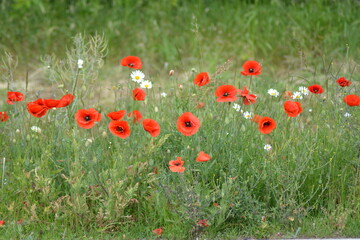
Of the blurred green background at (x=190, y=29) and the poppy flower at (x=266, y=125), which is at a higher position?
the blurred green background at (x=190, y=29)

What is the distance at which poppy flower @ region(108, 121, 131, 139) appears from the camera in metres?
3.08

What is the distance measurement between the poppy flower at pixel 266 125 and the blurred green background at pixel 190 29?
9.39 feet

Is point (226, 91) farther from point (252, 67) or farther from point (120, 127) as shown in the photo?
point (120, 127)

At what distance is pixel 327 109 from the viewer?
12.9 feet

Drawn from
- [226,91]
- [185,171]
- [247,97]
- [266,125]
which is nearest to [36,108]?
[185,171]

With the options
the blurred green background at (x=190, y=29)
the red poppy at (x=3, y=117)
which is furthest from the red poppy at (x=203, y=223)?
the blurred green background at (x=190, y=29)

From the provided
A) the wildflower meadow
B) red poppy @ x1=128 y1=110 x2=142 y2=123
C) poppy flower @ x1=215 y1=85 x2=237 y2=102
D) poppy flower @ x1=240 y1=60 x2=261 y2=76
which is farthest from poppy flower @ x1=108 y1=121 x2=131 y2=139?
poppy flower @ x1=240 y1=60 x2=261 y2=76

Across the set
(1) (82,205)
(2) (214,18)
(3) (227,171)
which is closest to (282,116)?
(3) (227,171)

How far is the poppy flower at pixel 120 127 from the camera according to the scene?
3.08 m

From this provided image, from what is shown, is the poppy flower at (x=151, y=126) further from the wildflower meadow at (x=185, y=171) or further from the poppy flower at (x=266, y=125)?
the poppy flower at (x=266, y=125)

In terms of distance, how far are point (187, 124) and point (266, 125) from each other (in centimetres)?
44

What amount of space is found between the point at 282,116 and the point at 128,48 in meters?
2.94

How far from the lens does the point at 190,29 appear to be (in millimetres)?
6344

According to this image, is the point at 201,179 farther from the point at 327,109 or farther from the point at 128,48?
the point at 128,48
